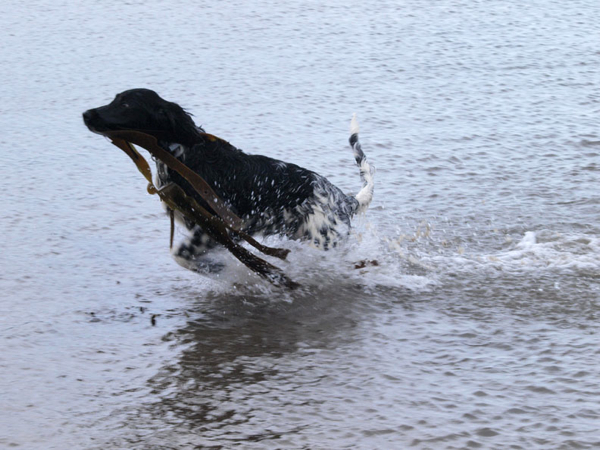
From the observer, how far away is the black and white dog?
4.88 metres

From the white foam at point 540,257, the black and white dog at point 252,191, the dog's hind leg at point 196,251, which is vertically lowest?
the white foam at point 540,257

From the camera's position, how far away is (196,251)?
202 inches

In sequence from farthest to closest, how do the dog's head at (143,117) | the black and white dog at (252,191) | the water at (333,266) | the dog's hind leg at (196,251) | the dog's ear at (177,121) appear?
the dog's hind leg at (196,251) < the black and white dog at (252,191) < the dog's ear at (177,121) < the dog's head at (143,117) < the water at (333,266)

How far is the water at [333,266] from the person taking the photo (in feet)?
12.9

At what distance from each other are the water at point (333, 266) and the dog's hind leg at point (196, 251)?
0.16 meters

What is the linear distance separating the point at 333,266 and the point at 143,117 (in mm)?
1481

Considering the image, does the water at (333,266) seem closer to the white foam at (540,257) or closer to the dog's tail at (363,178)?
the white foam at (540,257)

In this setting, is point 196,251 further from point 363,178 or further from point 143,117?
point 363,178

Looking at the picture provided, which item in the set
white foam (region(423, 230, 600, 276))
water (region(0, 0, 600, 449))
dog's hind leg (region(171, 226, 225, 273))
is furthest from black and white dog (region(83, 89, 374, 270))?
white foam (region(423, 230, 600, 276))

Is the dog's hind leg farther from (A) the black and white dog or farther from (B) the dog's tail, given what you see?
(B) the dog's tail

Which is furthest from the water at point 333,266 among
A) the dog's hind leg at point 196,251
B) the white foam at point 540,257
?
the dog's hind leg at point 196,251

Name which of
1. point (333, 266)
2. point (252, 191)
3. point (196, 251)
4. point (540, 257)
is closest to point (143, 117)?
point (252, 191)

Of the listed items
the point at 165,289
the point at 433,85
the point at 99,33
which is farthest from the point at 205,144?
the point at 99,33

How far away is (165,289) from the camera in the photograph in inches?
210
